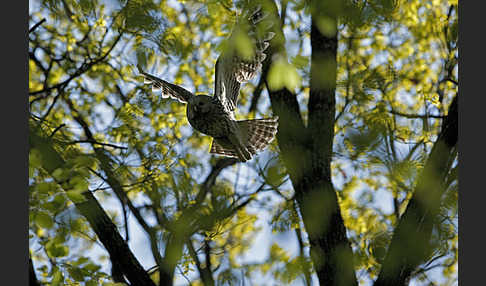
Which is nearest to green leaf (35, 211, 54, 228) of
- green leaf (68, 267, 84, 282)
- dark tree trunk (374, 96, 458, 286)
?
green leaf (68, 267, 84, 282)

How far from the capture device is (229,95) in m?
3.29

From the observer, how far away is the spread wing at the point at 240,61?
9.75ft

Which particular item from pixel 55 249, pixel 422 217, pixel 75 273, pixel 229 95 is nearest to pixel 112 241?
pixel 75 273

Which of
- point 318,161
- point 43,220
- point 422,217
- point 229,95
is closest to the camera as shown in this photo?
point 43,220

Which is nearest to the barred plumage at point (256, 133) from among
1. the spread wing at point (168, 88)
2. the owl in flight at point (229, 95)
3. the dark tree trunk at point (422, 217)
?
the owl in flight at point (229, 95)

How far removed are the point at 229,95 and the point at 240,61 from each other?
0.26 metres

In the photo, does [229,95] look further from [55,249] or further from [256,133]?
[55,249]

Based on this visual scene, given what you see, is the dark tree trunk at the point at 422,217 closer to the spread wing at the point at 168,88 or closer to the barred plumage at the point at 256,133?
the barred plumage at the point at 256,133

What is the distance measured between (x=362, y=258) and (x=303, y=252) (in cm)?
86

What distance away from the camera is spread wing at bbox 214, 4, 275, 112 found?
2.97m

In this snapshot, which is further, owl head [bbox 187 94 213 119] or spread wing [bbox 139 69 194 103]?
spread wing [bbox 139 69 194 103]

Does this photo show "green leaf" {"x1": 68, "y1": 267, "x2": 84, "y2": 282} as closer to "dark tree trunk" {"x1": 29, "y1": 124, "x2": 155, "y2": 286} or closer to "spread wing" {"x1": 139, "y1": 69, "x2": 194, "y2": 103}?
"dark tree trunk" {"x1": 29, "y1": 124, "x2": 155, "y2": 286}

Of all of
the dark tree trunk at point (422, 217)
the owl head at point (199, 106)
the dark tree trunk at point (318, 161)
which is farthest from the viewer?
Result: the dark tree trunk at point (318, 161)
